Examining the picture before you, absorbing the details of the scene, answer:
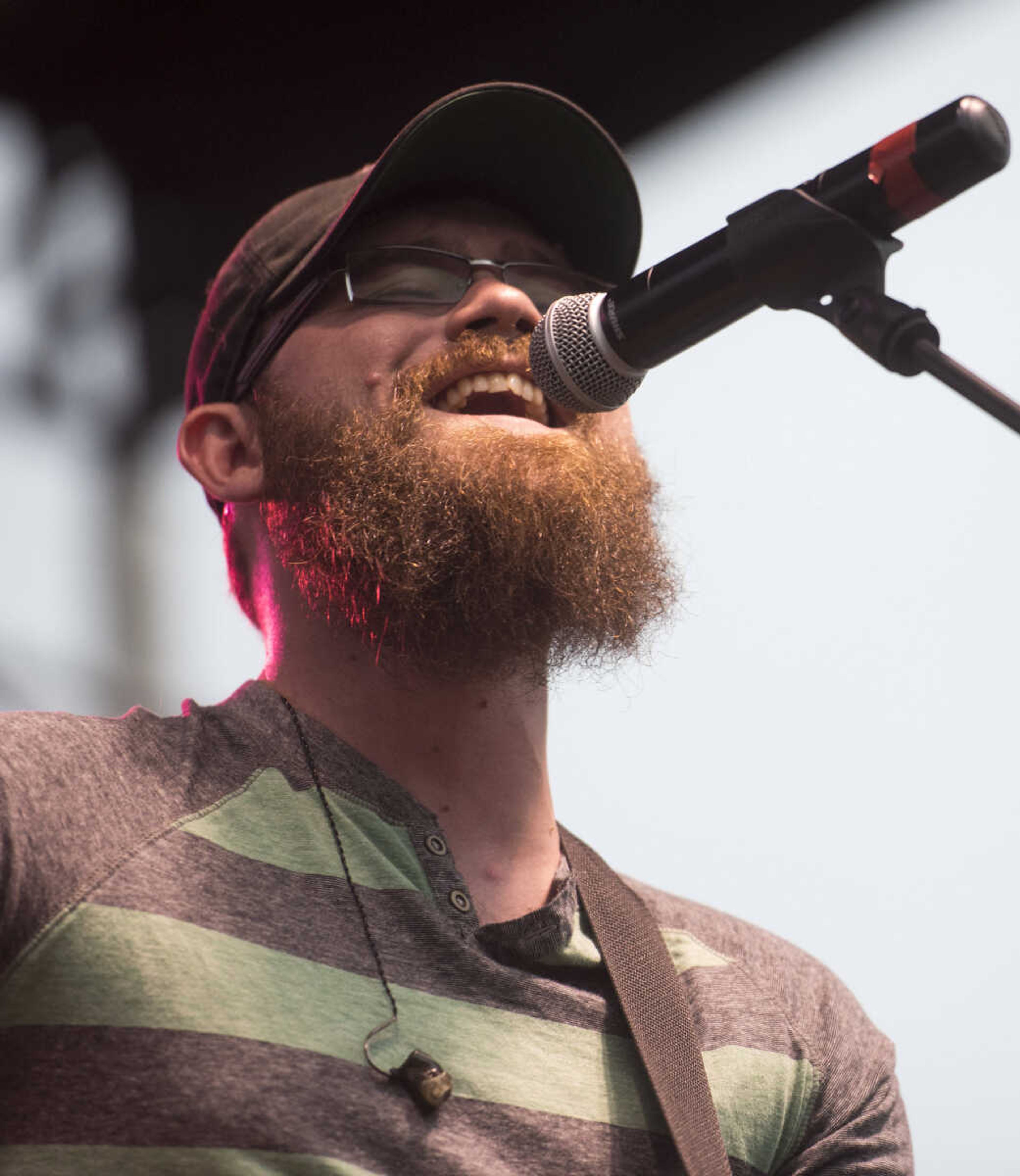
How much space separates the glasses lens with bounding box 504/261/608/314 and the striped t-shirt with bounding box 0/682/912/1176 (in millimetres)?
659

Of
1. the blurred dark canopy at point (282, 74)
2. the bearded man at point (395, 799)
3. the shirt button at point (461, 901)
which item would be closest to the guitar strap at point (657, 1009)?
the bearded man at point (395, 799)

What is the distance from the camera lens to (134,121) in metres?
3.37

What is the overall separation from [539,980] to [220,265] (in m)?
2.59

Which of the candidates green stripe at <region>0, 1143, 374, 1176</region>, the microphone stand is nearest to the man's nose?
the microphone stand

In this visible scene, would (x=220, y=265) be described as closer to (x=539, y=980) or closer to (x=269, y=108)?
(x=269, y=108)

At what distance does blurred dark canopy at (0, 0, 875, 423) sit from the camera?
2.94m

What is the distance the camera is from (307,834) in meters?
1.46

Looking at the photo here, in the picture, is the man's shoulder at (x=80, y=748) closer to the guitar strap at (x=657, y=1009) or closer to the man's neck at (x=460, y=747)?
the man's neck at (x=460, y=747)

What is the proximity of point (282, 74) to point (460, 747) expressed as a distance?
2151 millimetres

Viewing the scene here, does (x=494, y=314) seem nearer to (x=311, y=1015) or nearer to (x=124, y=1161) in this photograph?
(x=311, y=1015)

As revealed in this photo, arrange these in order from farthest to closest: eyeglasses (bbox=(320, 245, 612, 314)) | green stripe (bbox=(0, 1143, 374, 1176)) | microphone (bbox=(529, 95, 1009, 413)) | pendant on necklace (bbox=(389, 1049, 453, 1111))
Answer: eyeglasses (bbox=(320, 245, 612, 314)) → pendant on necklace (bbox=(389, 1049, 453, 1111)) → green stripe (bbox=(0, 1143, 374, 1176)) → microphone (bbox=(529, 95, 1009, 413))

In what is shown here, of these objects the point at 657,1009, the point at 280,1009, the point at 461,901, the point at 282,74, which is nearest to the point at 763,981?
the point at 657,1009

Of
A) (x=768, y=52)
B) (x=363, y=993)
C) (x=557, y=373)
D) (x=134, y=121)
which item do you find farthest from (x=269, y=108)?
(x=363, y=993)

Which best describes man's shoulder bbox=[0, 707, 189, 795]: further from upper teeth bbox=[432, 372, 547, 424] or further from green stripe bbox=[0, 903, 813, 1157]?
upper teeth bbox=[432, 372, 547, 424]
